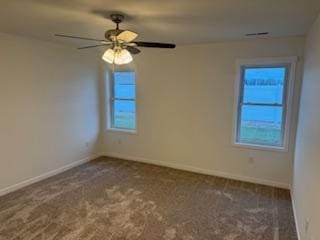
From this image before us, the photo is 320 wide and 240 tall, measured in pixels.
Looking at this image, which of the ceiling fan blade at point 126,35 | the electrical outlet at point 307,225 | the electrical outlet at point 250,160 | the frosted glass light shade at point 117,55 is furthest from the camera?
the electrical outlet at point 250,160

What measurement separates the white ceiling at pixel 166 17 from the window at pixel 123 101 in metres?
1.66

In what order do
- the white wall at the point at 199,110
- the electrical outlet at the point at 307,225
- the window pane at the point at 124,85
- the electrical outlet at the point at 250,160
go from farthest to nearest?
the window pane at the point at 124,85 → the electrical outlet at the point at 250,160 → the white wall at the point at 199,110 → the electrical outlet at the point at 307,225

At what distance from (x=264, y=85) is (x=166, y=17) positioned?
220 centimetres

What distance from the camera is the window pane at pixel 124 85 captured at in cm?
506

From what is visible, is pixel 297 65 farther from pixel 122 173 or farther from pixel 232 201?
pixel 122 173

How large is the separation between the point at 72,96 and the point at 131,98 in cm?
121

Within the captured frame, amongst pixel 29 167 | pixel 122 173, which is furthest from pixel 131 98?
pixel 29 167

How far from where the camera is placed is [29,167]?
390cm

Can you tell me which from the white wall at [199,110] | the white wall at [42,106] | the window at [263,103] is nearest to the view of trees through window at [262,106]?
the window at [263,103]

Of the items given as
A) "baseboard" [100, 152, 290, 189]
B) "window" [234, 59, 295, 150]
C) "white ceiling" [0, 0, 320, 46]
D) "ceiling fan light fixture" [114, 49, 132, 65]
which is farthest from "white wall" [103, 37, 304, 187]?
"ceiling fan light fixture" [114, 49, 132, 65]

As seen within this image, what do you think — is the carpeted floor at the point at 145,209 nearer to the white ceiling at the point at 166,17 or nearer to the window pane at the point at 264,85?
the window pane at the point at 264,85

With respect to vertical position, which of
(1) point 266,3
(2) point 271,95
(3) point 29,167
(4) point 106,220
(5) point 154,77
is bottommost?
(4) point 106,220

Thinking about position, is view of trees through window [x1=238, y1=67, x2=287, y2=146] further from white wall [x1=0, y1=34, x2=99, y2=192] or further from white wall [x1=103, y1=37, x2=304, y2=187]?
white wall [x1=0, y1=34, x2=99, y2=192]

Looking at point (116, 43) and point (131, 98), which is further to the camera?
point (131, 98)
